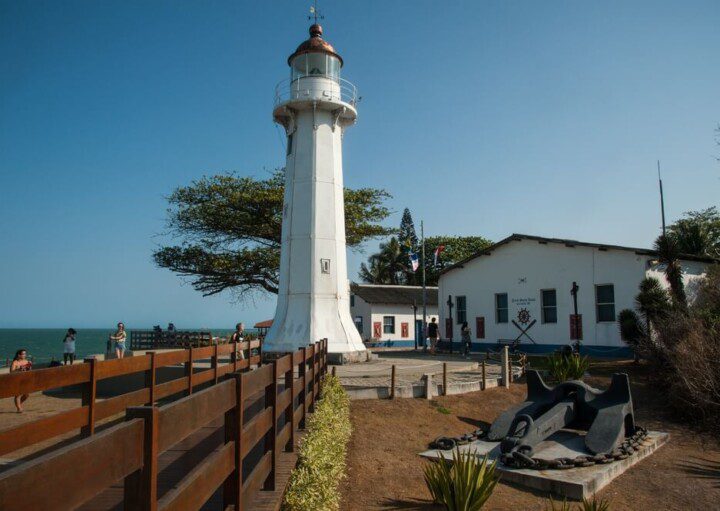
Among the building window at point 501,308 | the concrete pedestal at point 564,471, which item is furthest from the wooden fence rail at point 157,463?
the building window at point 501,308

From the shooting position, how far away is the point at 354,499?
743cm

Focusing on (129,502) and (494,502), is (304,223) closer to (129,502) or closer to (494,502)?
(494,502)

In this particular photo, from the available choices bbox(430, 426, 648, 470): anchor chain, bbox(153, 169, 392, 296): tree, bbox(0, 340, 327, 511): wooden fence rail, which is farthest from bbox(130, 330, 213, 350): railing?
bbox(0, 340, 327, 511): wooden fence rail

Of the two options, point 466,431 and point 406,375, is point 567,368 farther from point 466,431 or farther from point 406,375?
point 466,431

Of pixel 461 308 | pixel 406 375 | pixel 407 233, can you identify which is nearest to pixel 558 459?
pixel 406 375

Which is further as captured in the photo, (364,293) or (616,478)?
(364,293)

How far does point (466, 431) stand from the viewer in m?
12.2

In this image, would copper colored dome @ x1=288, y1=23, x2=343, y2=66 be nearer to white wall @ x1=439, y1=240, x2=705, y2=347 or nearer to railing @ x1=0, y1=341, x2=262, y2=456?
white wall @ x1=439, y1=240, x2=705, y2=347

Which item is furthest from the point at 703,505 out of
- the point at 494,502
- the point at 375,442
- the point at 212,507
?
the point at 212,507

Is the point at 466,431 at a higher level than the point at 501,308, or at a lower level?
lower

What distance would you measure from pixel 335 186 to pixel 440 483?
1532 cm

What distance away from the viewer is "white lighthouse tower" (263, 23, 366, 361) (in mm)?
20141

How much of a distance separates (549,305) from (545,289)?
29.2 inches

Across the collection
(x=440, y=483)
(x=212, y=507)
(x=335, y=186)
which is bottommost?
(x=440, y=483)
